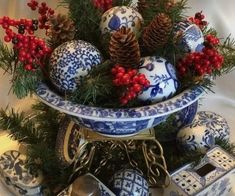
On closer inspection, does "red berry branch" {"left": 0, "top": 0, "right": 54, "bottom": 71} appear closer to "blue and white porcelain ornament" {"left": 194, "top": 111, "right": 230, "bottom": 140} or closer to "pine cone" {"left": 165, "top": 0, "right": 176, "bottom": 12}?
"pine cone" {"left": 165, "top": 0, "right": 176, "bottom": 12}

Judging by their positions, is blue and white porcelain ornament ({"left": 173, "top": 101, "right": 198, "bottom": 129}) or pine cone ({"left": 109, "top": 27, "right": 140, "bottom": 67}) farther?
blue and white porcelain ornament ({"left": 173, "top": 101, "right": 198, "bottom": 129})

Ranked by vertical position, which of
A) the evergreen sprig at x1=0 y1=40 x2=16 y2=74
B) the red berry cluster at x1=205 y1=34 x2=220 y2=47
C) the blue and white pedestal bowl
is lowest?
the blue and white pedestal bowl

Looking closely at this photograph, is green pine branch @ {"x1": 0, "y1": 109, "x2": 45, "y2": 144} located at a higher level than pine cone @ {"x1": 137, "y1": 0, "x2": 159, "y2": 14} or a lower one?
lower

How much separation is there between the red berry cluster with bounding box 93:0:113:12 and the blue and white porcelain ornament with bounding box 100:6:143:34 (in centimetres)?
3

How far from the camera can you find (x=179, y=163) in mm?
743

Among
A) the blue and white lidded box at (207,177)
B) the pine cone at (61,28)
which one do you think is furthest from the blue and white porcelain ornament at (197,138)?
the pine cone at (61,28)

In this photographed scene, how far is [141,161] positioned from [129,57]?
9.6 inches

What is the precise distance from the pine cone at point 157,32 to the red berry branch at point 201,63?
0.12 ft

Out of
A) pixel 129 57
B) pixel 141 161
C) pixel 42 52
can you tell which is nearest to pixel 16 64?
pixel 42 52

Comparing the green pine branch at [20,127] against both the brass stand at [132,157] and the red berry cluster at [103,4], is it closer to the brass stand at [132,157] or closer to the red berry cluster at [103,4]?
the brass stand at [132,157]

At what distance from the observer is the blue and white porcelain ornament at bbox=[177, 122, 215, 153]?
2.43 ft

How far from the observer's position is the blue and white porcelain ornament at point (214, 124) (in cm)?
77

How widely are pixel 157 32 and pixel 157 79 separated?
57 mm

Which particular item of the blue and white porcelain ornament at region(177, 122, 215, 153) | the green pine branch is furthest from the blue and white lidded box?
the green pine branch
